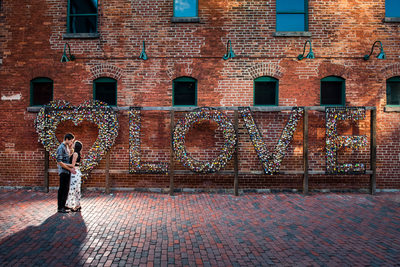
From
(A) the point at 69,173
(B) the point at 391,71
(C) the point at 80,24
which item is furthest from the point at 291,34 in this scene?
(A) the point at 69,173

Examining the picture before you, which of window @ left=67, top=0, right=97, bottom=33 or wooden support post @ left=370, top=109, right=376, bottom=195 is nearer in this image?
wooden support post @ left=370, top=109, right=376, bottom=195

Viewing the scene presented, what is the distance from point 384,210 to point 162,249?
6.18 metres

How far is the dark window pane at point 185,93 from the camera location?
25.5 ft

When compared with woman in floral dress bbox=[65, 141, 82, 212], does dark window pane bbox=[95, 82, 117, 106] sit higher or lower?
higher

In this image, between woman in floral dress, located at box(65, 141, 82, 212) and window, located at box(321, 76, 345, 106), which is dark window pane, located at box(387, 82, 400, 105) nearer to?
window, located at box(321, 76, 345, 106)

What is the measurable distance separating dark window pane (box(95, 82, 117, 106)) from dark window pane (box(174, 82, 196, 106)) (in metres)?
2.24

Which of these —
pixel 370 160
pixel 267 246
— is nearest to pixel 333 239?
pixel 267 246

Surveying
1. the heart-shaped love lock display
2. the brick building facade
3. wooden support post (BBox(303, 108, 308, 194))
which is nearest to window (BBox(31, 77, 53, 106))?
the brick building facade

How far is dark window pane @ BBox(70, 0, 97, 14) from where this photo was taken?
8.05 metres

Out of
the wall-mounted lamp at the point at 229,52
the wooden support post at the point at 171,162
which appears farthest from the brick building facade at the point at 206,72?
the wooden support post at the point at 171,162

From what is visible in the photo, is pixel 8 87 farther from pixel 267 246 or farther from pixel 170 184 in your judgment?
pixel 267 246

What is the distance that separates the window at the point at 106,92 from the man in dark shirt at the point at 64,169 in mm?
2508

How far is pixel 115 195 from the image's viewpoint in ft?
23.4

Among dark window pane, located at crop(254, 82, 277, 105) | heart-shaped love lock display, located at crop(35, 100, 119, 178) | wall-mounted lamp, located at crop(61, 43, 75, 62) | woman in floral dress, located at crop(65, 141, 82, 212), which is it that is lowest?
woman in floral dress, located at crop(65, 141, 82, 212)
